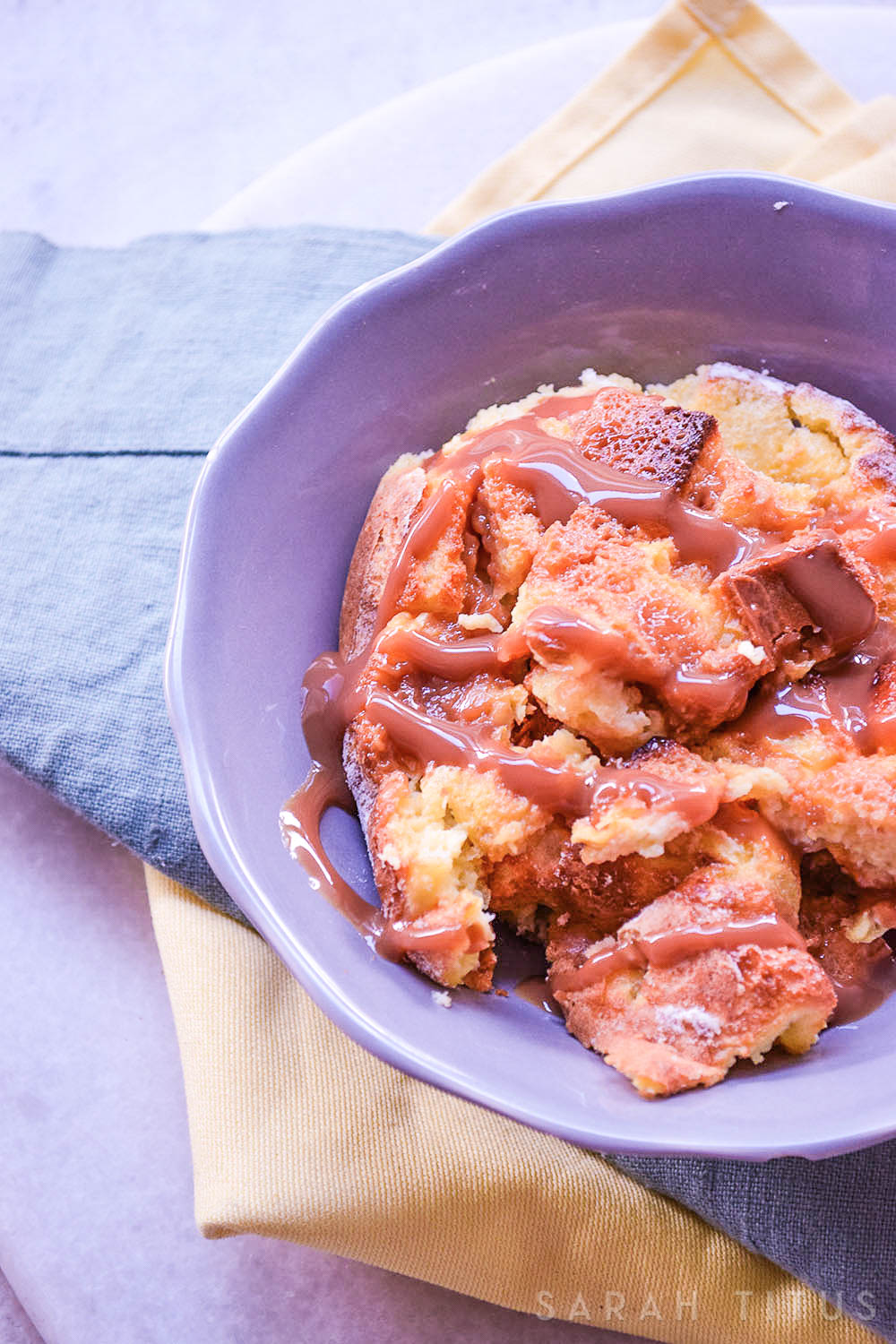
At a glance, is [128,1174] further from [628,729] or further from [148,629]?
[628,729]

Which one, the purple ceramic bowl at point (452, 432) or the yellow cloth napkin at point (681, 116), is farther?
the yellow cloth napkin at point (681, 116)

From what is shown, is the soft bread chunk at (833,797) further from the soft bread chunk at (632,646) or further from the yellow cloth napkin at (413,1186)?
the yellow cloth napkin at (413,1186)

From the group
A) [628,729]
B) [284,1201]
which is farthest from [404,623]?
[284,1201]

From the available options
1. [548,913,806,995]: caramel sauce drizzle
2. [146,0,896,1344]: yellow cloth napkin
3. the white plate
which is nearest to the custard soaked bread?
[548,913,806,995]: caramel sauce drizzle

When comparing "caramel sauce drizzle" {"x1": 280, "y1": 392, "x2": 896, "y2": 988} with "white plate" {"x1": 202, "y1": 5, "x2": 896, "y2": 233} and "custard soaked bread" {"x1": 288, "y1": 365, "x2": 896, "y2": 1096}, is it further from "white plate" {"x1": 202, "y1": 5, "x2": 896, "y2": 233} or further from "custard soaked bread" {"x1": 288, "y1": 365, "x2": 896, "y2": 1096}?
"white plate" {"x1": 202, "y1": 5, "x2": 896, "y2": 233}

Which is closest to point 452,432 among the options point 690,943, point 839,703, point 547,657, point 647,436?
point 647,436

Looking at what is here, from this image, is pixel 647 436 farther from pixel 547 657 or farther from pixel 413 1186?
pixel 413 1186

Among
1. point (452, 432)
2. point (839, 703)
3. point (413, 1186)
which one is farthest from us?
point (452, 432)

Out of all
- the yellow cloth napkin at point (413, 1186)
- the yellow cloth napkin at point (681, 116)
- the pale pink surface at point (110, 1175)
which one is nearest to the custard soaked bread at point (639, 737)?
the yellow cloth napkin at point (413, 1186)
